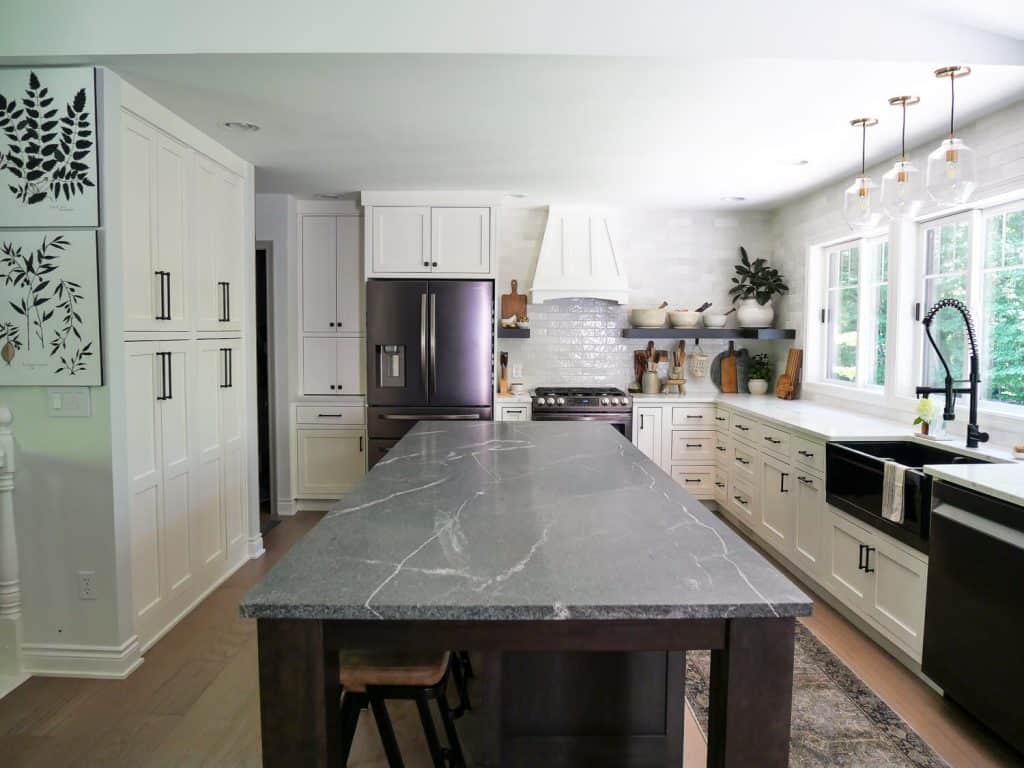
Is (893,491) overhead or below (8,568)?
overhead

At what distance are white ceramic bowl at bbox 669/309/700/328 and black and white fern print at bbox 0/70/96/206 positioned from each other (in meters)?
4.17

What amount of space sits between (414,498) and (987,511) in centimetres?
193

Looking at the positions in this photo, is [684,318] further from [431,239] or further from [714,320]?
[431,239]

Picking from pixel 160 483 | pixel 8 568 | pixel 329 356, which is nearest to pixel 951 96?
pixel 160 483

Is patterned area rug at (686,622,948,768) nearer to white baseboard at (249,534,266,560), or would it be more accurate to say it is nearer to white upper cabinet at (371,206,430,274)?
white baseboard at (249,534,266,560)

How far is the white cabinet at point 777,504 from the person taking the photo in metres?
3.93

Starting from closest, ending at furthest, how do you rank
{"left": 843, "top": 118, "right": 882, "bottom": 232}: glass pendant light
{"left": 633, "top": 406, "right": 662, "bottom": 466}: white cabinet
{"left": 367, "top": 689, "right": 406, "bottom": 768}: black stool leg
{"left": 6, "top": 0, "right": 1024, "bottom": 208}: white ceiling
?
{"left": 367, "top": 689, "right": 406, "bottom": 768}: black stool leg → {"left": 6, "top": 0, "right": 1024, "bottom": 208}: white ceiling → {"left": 843, "top": 118, "right": 882, "bottom": 232}: glass pendant light → {"left": 633, "top": 406, "right": 662, "bottom": 466}: white cabinet

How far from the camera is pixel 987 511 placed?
2256 millimetres

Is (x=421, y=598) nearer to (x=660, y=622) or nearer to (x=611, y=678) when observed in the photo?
(x=660, y=622)

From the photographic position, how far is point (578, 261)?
5438 mm

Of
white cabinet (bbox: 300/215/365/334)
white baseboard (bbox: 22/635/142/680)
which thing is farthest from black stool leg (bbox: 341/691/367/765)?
white cabinet (bbox: 300/215/365/334)

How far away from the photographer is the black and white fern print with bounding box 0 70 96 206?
266 centimetres

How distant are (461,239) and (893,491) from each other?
3382 millimetres

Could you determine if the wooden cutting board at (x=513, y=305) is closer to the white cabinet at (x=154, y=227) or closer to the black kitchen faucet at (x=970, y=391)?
the white cabinet at (x=154, y=227)
